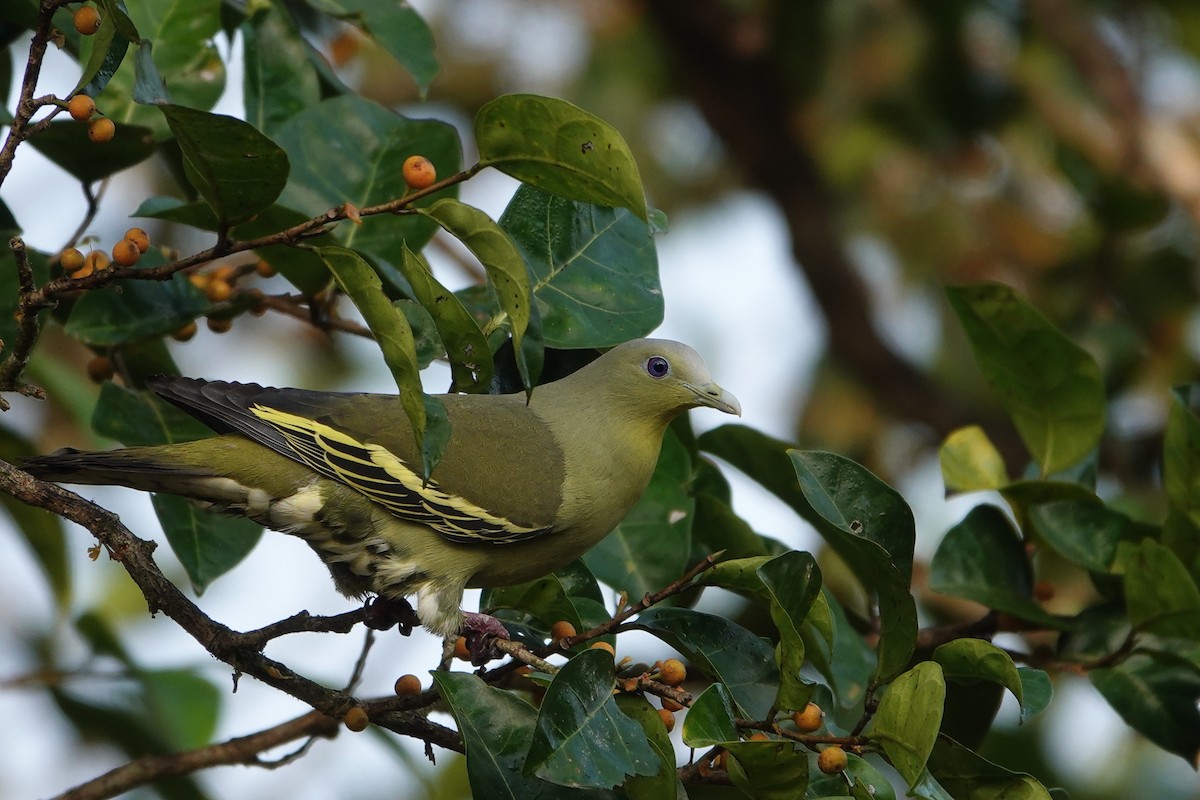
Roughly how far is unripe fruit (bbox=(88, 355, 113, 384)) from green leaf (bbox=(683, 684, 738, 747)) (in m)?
1.82

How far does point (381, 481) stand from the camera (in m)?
3.09

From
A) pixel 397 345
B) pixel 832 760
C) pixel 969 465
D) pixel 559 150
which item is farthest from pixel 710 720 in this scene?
pixel 969 465

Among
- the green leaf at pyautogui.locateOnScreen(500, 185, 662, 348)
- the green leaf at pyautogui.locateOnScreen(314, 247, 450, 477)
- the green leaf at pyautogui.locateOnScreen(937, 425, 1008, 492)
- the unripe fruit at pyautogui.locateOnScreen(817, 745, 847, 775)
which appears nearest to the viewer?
the green leaf at pyautogui.locateOnScreen(314, 247, 450, 477)

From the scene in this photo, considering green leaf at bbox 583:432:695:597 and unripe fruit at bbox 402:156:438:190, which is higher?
unripe fruit at bbox 402:156:438:190

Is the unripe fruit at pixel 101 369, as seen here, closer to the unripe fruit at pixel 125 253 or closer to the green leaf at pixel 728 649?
the unripe fruit at pixel 125 253

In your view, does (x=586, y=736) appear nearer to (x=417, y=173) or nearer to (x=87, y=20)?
(x=417, y=173)

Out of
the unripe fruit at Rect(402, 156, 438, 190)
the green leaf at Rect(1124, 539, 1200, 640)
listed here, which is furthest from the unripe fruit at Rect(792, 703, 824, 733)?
the unripe fruit at Rect(402, 156, 438, 190)

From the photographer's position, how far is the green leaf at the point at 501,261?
2.14 metres

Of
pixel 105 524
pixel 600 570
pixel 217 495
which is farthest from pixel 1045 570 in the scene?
pixel 105 524

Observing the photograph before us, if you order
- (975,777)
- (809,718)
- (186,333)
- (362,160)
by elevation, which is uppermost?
(362,160)

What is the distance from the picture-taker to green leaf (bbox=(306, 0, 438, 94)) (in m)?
3.29

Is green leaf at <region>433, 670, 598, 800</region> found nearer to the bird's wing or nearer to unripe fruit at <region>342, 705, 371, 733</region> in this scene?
unripe fruit at <region>342, 705, 371, 733</region>

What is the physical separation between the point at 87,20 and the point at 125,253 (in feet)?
1.35

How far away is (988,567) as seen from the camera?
3191 mm
